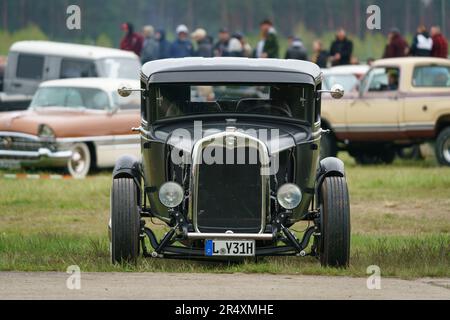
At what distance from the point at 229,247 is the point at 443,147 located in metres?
13.1

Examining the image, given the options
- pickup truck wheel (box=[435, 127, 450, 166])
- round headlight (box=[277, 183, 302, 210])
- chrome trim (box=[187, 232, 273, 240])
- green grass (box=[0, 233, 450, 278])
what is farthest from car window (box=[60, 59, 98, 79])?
chrome trim (box=[187, 232, 273, 240])

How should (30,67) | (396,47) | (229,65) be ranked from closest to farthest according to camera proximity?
1. (229,65)
2. (30,67)
3. (396,47)

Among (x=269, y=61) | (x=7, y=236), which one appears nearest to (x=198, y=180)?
(x=269, y=61)

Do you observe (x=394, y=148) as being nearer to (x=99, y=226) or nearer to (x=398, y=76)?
(x=398, y=76)

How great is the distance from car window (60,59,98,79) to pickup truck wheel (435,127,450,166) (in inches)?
308

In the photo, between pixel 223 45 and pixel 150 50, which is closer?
pixel 150 50

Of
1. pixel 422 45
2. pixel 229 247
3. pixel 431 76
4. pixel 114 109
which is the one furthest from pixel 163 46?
pixel 229 247

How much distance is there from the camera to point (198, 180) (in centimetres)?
1169

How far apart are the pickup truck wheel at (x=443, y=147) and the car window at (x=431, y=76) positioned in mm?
899

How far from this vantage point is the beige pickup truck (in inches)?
952

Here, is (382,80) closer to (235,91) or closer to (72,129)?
(235,91)

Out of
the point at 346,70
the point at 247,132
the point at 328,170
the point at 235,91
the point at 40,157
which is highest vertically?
the point at 346,70

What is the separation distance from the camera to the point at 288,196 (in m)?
11.8
